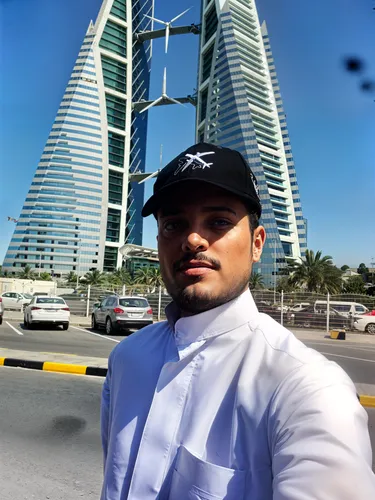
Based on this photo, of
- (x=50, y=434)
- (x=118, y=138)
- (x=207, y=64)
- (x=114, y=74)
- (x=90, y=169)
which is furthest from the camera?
(x=207, y=64)

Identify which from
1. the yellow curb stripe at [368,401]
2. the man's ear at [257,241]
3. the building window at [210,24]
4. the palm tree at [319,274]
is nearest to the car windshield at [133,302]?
the yellow curb stripe at [368,401]

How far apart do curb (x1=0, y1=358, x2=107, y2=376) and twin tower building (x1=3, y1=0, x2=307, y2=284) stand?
308ft

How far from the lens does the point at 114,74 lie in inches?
4574

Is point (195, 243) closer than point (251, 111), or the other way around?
point (195, 243)

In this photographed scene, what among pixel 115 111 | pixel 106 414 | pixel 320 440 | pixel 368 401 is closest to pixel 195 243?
pixel 320 440

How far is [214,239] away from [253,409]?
44 cm

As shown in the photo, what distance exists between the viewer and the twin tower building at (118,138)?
105375 mm

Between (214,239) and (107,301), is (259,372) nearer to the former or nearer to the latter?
(214,239)

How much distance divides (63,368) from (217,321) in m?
6.50

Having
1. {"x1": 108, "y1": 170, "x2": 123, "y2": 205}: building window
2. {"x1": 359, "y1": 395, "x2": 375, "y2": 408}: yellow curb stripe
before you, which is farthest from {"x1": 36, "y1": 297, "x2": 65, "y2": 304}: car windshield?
{"x1": 108, "y1": 170, "x2": 123, "y2": 205}: building window

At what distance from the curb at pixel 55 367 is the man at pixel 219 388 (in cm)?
566

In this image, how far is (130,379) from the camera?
1.02m

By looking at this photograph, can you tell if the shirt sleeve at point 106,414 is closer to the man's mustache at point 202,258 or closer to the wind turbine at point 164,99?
the man's mustache at point 202,258

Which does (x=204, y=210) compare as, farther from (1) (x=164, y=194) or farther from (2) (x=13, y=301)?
(2) (x=13, y=301)
